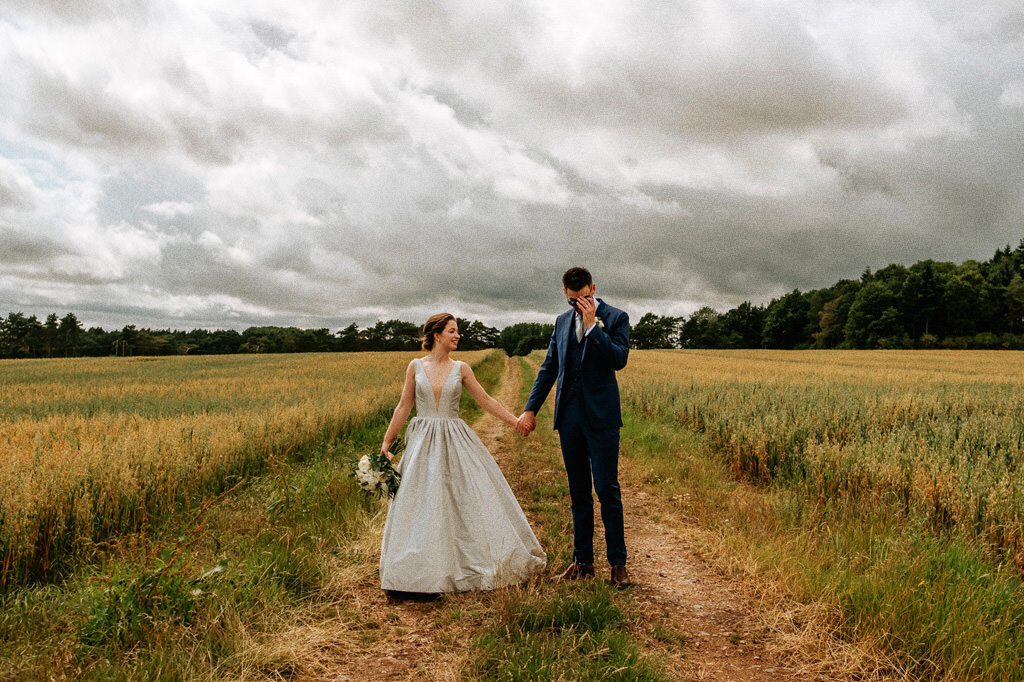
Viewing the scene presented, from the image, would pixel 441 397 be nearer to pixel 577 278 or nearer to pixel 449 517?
pixel 449 517

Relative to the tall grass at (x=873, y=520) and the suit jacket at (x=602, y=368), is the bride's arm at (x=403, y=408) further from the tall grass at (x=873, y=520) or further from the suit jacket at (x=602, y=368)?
the tall grass at (x=873, y=520)

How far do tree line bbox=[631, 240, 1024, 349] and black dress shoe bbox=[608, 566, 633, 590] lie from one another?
8173cm

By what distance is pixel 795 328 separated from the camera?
10050cm

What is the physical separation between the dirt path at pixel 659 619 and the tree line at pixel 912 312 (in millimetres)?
80966

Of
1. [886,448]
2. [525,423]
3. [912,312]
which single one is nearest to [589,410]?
[525,423]

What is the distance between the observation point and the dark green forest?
236ft

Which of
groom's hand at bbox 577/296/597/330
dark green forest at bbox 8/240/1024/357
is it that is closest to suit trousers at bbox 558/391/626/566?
groom's hand at bbox 577/296/597/330

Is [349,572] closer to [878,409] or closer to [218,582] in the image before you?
[218,582]

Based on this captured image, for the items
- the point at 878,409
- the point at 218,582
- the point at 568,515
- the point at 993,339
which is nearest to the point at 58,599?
the point at 218,582

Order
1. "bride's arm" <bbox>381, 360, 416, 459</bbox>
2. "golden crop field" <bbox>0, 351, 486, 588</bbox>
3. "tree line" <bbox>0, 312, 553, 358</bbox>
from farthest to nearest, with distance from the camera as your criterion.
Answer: "tree line" <bbox>0, 312, 553, 358</bbox> → "bride's arm" <bbox>381, 360, 416, 459</bbox> → "golden crop field" <bbox>0, 351, 486, 588</bbox>

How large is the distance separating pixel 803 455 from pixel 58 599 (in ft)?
27.9

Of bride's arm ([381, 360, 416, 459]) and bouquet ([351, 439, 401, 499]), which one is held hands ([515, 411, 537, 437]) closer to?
bride's arm ([381, 360, 416, 459])

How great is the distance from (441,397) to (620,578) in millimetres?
2237

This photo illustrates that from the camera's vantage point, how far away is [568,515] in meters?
6.54
